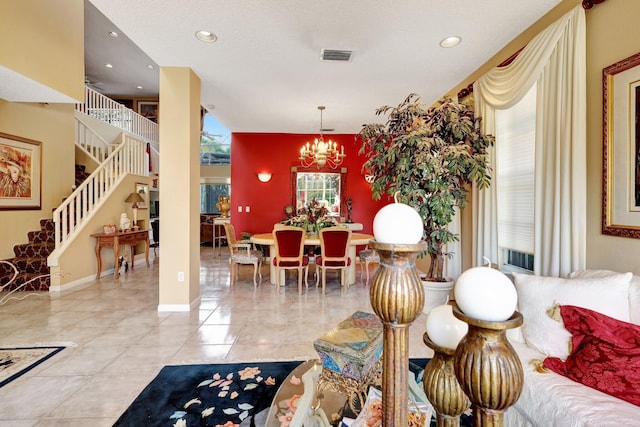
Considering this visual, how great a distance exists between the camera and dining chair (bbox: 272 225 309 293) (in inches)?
163

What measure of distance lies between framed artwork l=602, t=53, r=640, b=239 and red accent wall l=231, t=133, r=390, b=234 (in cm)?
505

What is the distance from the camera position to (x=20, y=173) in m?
4.90

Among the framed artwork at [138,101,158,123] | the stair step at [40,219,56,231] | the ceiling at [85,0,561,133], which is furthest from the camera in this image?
the framed artwork at [138,101,158,123]

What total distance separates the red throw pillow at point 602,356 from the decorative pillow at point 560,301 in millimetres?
65

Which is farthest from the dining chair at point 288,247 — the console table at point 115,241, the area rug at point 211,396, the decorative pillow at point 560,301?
the console table at point 115,241

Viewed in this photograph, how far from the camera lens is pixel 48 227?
5.17 meters

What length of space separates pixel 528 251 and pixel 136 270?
6.51 m

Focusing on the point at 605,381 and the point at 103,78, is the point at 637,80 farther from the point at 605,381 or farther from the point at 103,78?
the point at 103,78

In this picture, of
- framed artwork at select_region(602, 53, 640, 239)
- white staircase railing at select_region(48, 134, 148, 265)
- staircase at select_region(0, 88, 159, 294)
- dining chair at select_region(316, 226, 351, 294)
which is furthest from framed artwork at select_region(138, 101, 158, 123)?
framed artwork at select_region(602, 53, 640, 239)

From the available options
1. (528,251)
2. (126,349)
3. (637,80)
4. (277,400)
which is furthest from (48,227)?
(637,80)

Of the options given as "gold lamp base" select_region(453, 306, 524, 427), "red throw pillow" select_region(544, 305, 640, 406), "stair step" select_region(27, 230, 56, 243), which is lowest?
"red throw pillow" select_region(544, 305, 640, 406)

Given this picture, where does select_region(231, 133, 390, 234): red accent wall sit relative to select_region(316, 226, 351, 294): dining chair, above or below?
above

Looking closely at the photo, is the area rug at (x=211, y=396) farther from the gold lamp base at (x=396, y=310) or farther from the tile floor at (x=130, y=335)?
the gold lamp base at (x=396, y=310)

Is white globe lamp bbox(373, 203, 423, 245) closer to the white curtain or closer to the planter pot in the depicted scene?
the white curtain
